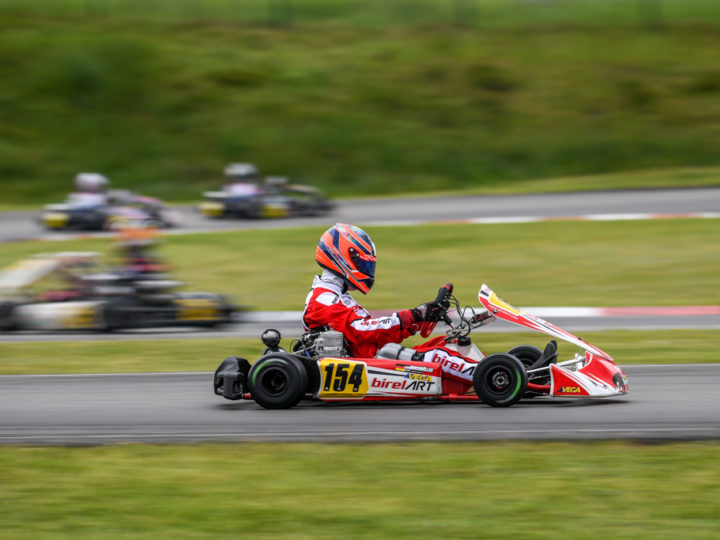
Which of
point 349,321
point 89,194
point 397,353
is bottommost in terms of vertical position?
point 397,353

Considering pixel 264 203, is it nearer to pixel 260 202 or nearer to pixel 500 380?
pixel 260 202

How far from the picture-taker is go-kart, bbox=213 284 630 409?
7262 mm

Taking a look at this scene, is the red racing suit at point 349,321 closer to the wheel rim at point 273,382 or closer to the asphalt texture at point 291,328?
the wheel rim at point 273,382

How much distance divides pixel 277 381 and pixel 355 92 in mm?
24898

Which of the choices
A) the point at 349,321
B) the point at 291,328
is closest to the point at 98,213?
the point at 291,328

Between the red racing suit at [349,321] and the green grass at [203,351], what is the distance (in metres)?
2.35

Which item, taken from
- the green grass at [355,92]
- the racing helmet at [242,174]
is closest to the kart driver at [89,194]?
the racing helmet at [242,174]

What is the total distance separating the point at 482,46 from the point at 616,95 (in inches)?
199

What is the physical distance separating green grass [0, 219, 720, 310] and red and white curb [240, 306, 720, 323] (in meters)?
0.48

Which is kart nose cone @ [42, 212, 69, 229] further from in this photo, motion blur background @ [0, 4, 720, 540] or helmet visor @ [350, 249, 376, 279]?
helmet visor @ [350, 249, 376, 279]

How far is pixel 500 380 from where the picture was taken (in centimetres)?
729

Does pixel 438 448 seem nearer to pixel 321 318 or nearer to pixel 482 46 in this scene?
pixel 321 318

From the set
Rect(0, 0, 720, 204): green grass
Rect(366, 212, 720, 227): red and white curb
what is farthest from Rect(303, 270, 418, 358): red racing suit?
Rect(0, 0, 720, 204): green grass

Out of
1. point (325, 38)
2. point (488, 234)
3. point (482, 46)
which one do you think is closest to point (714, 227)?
point (488, 234)
